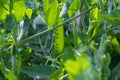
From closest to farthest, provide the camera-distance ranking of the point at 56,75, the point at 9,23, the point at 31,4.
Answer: the point at 56,75, the point at 9,23, the point at 31,4

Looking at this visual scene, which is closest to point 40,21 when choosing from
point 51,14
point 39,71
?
point 51,14

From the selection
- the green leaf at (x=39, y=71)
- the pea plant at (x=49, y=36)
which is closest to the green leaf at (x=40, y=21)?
the pea plant at (x=49, y=36)

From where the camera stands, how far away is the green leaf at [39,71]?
25.1 inches

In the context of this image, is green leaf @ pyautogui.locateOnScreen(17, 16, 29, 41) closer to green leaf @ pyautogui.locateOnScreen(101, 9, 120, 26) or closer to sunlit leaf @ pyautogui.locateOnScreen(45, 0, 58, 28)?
sunlit leaf @ pyautogui.locateOnScreen(45, 0, 58, 28)

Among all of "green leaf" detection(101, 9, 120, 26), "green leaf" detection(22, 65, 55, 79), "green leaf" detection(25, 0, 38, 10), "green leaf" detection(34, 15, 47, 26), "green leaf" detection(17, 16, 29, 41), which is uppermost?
"green leaf" detection(101, 9, 120, 26)

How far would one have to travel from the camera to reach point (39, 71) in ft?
2.14

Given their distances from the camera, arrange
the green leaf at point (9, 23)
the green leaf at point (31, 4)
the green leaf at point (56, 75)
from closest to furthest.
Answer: the green leaf at point (56, 75) → the green leaf at point (9, 23) → the green leaf at point (31, 4)

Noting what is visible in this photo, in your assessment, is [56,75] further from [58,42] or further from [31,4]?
[31,4]

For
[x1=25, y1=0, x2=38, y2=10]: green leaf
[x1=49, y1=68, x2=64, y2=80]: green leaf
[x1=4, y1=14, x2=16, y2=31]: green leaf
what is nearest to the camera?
[x1=49, y1=68, x2=64, y2=80]: green leaf

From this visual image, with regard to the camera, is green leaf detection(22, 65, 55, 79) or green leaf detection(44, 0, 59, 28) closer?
green leaf detection(22, 65, 55, 79)

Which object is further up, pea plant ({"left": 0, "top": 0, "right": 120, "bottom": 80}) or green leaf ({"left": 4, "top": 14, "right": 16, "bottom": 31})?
green leaf ({"left": 4, "top": 14, "right": 16, "bottom": 31})

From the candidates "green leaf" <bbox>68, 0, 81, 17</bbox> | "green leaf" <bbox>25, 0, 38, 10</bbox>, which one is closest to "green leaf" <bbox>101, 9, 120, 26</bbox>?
"green leaf" <bbox>68, 0, 81, 17</bbox>

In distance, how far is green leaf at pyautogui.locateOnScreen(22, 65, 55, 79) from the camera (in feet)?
2.10

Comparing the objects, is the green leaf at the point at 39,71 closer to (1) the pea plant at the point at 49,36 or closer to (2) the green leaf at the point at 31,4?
(1) the pea plant at the point at 49,36
